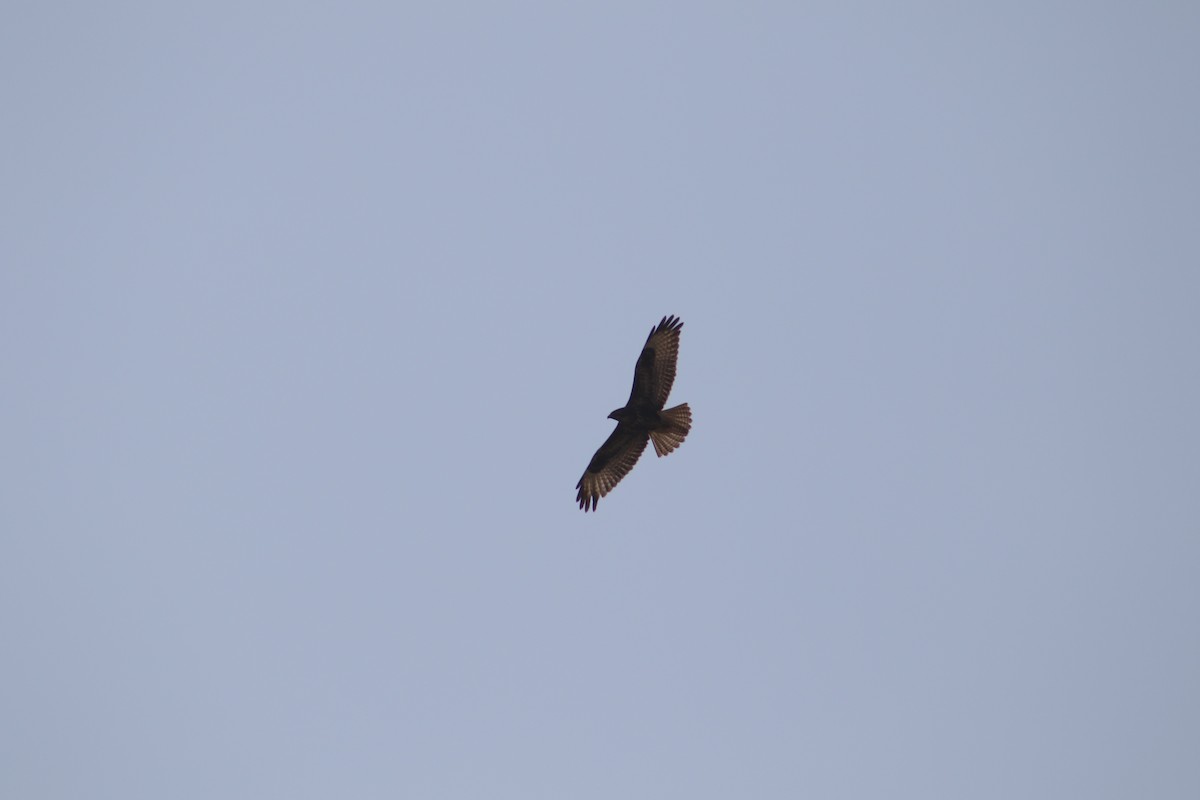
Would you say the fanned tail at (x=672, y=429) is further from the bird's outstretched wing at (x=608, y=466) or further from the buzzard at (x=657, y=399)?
the bird's outstretched wing at (x=608, y=466)

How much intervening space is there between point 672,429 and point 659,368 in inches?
45.5

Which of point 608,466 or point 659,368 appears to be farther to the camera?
point 608,466

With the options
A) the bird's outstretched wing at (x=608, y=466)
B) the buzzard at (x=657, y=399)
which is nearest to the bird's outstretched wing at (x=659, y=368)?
the buzzard at (x=657, y=399)

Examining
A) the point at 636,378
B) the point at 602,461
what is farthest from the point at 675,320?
the point at 602,461

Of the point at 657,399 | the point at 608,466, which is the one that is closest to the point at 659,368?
the point at 657,399

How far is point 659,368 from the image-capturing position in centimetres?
2273

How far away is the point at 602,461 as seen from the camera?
79.6 feet

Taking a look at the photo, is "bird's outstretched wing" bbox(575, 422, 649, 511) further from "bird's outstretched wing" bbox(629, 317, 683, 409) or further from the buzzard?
"bird's outstretched wing" bbox(629, 317, 683, 409)

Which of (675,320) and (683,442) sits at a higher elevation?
(675,320)

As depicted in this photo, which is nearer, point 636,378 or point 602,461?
point 636,378

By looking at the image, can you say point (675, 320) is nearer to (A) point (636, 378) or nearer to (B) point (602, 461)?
(A) point (636, 378)

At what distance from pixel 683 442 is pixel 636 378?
155 centimetres

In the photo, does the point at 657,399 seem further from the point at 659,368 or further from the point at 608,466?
the point at 608,466

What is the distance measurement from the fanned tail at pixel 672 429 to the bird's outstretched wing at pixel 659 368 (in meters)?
0.28
